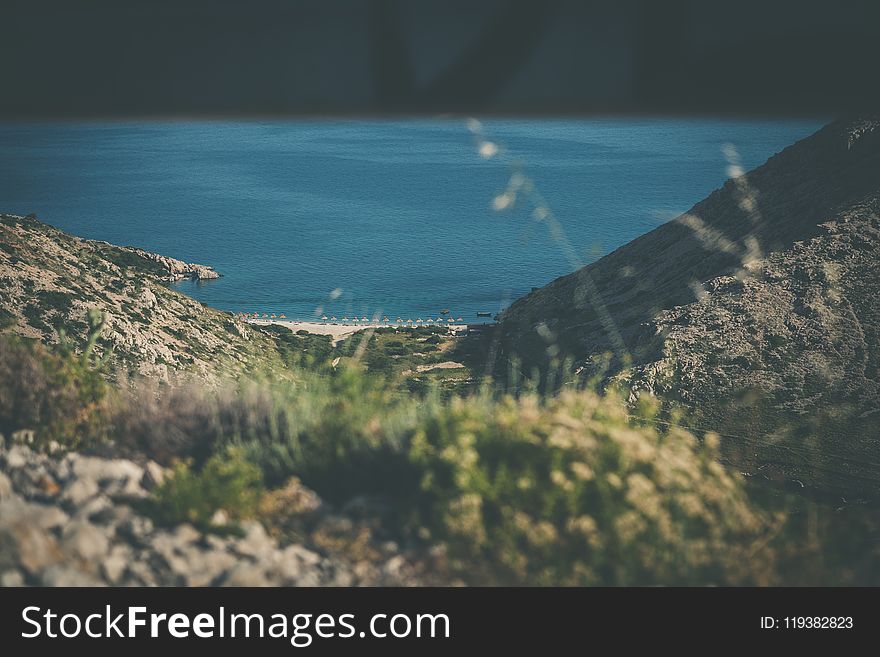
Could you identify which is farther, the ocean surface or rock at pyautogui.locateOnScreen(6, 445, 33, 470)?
the ocean surface

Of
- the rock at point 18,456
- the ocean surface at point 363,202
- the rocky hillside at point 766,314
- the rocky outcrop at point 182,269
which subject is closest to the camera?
the rock at point 18,456

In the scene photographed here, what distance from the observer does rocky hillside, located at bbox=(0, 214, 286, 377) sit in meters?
24.3

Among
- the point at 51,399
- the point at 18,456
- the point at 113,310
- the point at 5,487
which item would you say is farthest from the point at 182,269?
the point at 5,487

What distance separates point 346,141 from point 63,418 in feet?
550

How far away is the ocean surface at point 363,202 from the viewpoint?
261ft

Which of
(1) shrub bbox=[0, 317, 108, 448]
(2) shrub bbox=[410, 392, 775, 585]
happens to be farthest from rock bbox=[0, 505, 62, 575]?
(2) shrub bbox=[410, 392, 775, 585]

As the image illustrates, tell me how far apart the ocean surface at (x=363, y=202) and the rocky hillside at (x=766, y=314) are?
78.1 ft

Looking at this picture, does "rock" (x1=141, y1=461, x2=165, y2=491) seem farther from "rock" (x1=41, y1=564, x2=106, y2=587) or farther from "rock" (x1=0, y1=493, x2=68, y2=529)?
"rock" (x1=41, y1=564, x2=106, y2=587)

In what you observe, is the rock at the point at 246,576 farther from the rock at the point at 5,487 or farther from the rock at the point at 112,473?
the rock at the point at 5,487

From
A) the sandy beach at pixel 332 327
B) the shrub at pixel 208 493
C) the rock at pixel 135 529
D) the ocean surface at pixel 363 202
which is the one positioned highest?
the ocean surface at pixel 363 202

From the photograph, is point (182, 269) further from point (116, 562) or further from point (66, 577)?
point (66, 577)

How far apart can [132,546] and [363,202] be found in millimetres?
109379

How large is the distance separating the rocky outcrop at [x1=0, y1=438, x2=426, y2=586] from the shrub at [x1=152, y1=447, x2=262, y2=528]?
76 mm

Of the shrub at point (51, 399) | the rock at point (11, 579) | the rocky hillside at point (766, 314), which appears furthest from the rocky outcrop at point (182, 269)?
the rock at point (11, 579)
